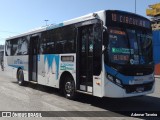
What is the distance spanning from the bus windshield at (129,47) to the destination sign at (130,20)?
29 centimetres

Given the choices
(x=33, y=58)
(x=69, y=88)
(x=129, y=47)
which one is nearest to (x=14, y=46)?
(x=33, y=58)

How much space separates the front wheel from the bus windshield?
2.42 meters

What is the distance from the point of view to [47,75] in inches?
512

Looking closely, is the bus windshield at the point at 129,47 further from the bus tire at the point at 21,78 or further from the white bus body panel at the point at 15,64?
the bus tire at the point at 21,78

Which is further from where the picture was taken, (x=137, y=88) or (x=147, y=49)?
(x=147, y=49)

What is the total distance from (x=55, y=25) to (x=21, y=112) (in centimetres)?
492

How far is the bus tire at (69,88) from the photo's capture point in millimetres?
10992

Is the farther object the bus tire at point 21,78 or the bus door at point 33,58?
the bus tire at point 21,78

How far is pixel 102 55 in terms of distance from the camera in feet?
30.0

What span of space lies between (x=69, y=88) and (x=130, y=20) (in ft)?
11.4

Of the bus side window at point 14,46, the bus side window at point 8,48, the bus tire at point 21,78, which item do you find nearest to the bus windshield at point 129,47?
the bus tire at point 21,78

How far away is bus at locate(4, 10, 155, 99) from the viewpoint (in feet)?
29.9

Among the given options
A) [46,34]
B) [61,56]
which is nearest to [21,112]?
[61,56]

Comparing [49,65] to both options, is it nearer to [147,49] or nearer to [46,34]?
[46,34]
